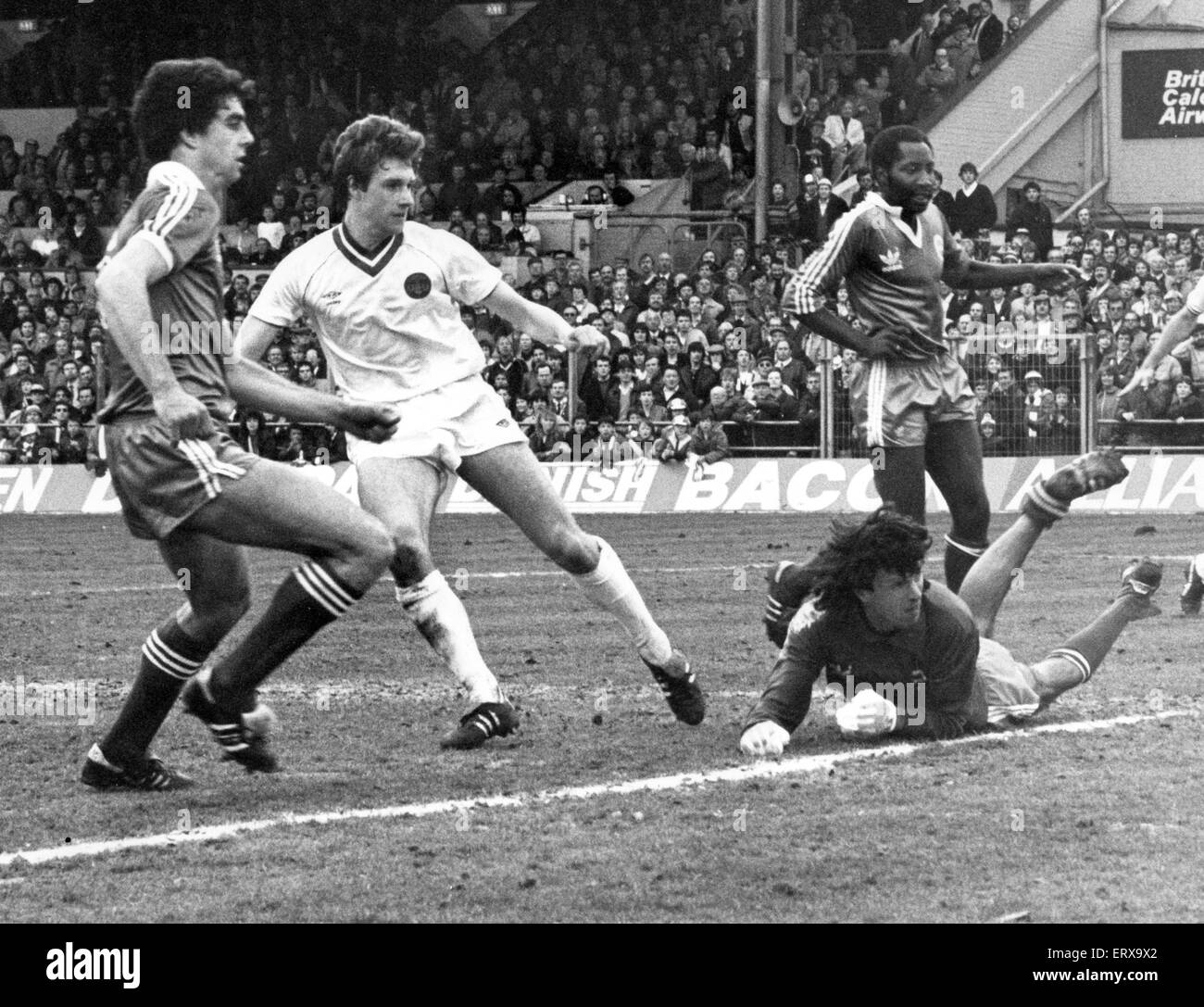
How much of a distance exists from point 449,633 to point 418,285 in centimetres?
125

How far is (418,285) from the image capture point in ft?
25.6

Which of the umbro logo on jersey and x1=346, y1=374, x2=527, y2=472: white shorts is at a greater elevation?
the umbro logo on jersey

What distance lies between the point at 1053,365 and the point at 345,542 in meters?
15.9

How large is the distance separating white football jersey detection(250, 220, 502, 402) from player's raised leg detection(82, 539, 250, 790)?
4.51 feet

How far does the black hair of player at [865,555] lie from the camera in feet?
22.7

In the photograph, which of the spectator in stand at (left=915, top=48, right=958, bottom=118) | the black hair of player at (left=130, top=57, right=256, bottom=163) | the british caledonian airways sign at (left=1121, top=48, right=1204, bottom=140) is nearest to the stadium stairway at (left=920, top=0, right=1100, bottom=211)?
the spectator in stand at (left=915, top=48, right=958, bottom=118)

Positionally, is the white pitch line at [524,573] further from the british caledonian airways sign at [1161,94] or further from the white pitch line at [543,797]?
the british caledonian airways sign at [1161,94]

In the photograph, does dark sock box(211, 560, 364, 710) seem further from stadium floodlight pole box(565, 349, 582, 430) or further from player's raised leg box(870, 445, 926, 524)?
stadium floodlight pole box(565, 349, 582, 430)

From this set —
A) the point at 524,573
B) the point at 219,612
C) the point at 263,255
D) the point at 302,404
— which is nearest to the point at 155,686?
the point at 219,612

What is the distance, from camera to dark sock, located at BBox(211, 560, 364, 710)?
6.71 metres

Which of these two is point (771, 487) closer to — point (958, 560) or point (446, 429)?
point (958, 560)

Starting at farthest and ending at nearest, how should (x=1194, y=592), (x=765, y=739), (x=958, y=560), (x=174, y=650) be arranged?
(x=1194, y=592) < (x=958, y=560) < (x=765, y=739) < (x=174, y=650)
